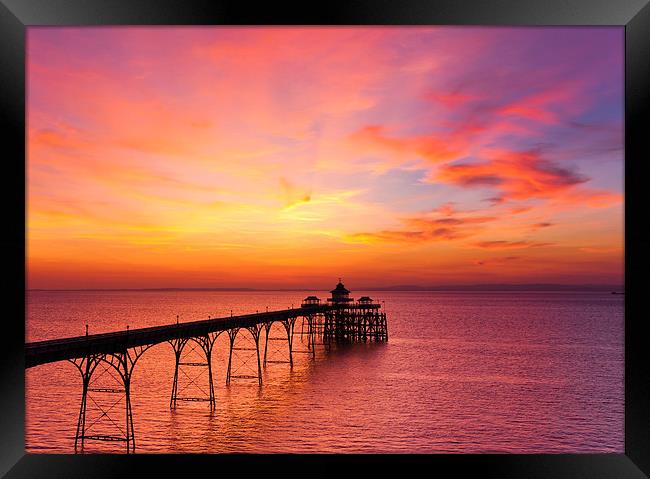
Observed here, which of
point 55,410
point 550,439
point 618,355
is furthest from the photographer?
point 618,355

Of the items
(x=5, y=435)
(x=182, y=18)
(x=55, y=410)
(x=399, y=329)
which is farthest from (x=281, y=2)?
(x=399, y=329)

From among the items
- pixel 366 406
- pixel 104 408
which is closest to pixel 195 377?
pixel 104 408

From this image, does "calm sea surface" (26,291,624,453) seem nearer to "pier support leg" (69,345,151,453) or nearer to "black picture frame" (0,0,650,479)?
"pier support leg" (69,345,151,453)

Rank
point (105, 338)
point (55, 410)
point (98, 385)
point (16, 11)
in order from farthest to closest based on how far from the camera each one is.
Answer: point (98, 385) → point (55, 410) → point (105, 338) → point (16, 11)

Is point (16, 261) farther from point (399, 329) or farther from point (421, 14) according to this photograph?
point (399, 329)

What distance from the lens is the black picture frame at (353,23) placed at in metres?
7.95

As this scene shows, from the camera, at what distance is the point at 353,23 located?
8.22m

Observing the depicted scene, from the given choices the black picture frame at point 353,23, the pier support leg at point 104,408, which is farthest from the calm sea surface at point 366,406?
the black picture frame at point 353,23

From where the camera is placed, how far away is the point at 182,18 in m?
8.20

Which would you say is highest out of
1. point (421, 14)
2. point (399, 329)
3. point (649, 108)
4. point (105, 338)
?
point (421, 14)

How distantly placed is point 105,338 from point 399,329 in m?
84.0

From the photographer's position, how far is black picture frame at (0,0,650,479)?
26.1ft

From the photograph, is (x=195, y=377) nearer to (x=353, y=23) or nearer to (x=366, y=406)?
(x=366, y=406)

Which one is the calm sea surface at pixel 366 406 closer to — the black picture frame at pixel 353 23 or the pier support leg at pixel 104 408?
the pier support leg at pixel 104 408
